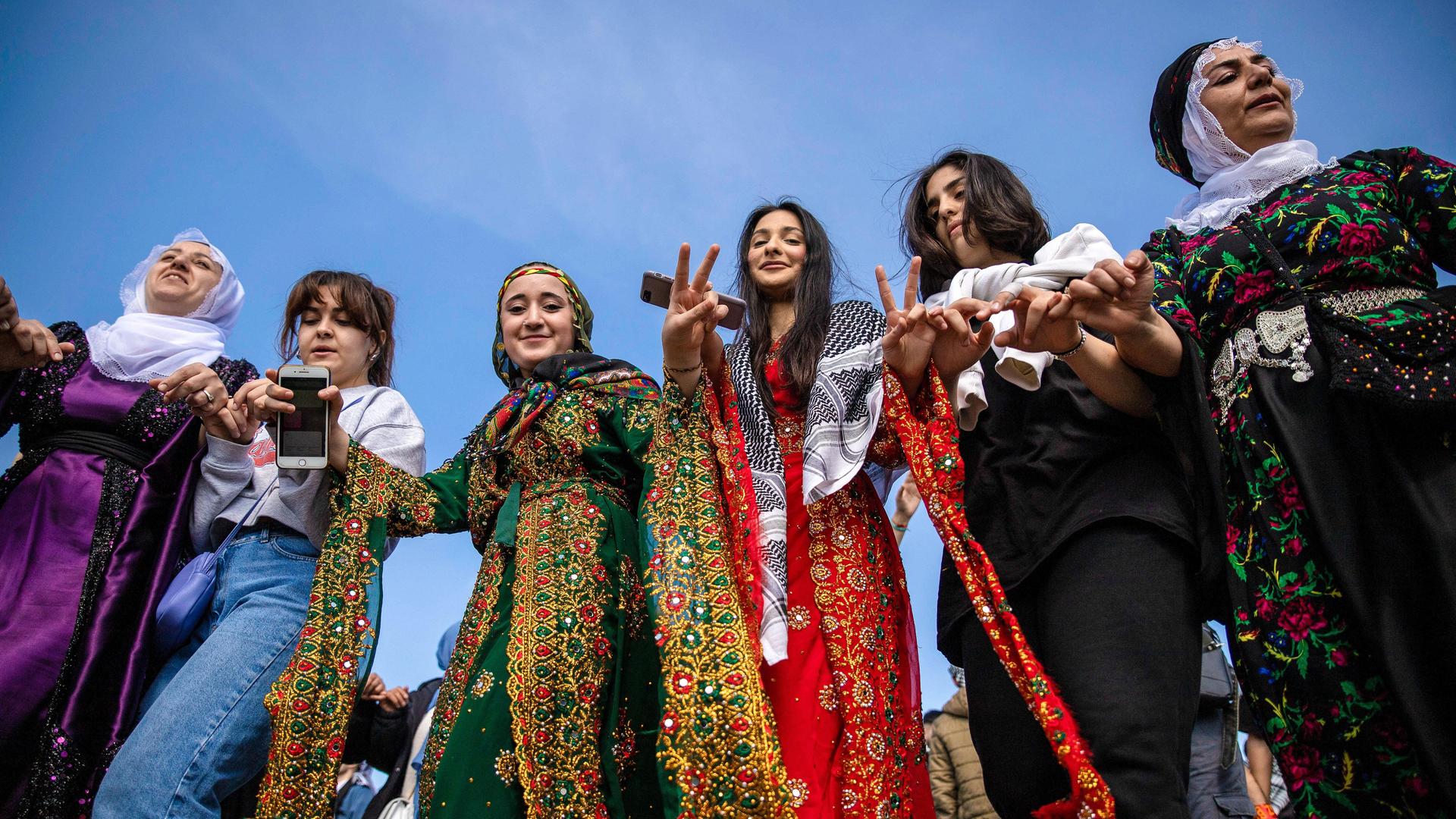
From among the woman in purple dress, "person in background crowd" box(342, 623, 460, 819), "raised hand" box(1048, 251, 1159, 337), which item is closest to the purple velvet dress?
the woman in purple dress

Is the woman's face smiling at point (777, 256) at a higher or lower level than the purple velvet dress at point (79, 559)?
higher

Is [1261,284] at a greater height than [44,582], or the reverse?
[1261,284]

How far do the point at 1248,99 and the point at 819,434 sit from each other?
1.59m

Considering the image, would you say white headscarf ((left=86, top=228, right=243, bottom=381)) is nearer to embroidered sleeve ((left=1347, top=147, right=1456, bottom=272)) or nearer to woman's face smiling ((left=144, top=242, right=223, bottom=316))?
woman's face smiling ((left=144, top=242, right=223, bottom=316))

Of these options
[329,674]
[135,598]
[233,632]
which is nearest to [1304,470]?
[329,674]

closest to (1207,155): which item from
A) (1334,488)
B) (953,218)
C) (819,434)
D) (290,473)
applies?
(953,218)

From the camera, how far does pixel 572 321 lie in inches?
148

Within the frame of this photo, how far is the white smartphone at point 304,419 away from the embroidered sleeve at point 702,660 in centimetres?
107

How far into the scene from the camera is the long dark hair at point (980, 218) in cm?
322

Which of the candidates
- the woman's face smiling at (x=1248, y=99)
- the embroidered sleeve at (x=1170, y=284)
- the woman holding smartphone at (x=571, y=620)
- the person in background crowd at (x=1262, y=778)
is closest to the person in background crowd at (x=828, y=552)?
the woman holding smartphone at (x=571, y=620)

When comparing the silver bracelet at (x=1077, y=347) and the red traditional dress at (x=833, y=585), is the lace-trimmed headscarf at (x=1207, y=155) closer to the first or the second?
the silver bracelet at (x=1077, y=347)

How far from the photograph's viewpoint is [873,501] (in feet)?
9.64

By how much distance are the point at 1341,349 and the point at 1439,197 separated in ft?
1.84

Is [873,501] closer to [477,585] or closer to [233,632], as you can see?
[477,585]
